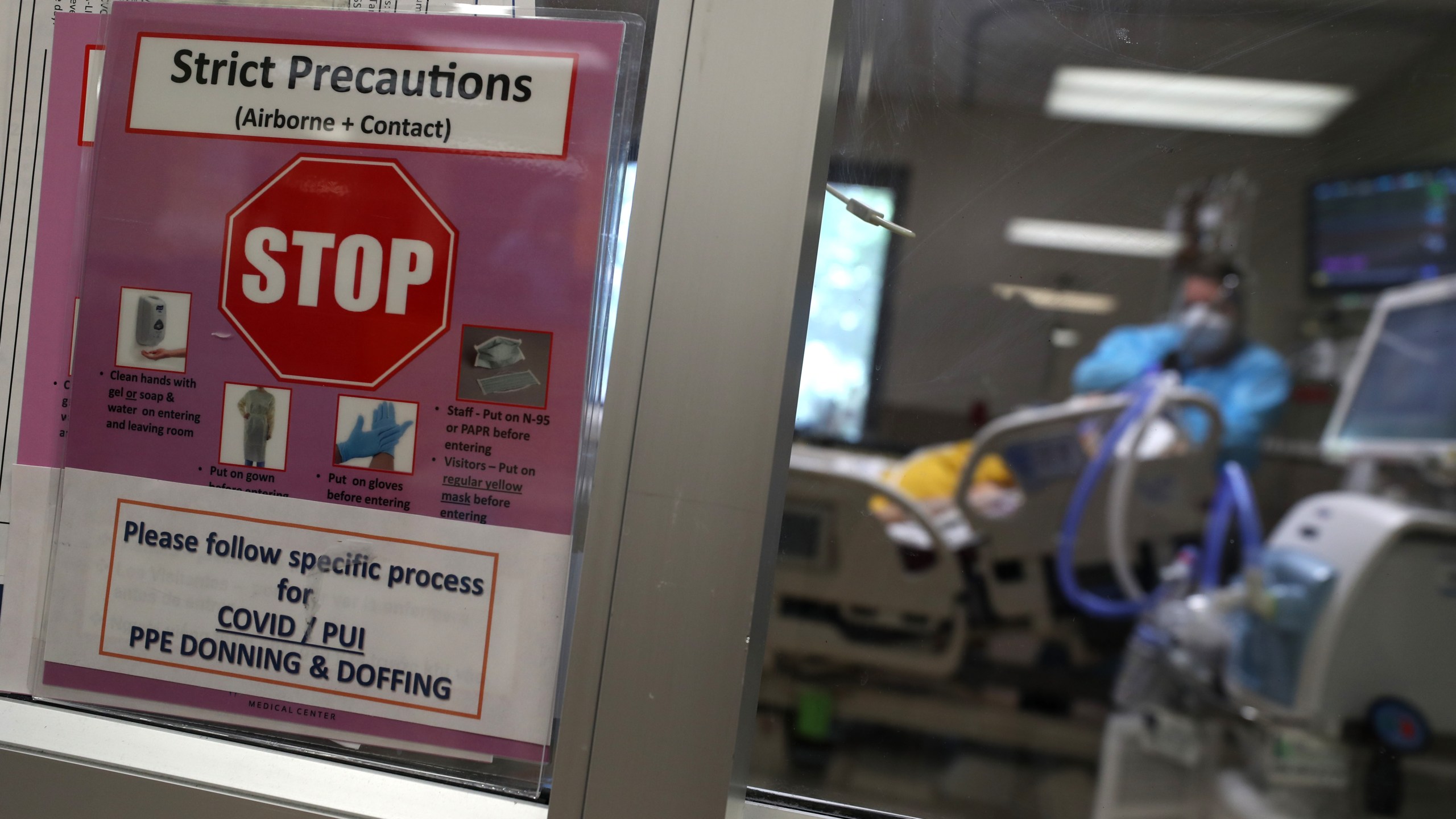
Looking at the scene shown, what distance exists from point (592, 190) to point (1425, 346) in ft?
7.13

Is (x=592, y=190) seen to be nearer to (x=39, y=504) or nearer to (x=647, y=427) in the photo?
(x=647, y=427)

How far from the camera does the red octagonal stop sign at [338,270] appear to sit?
0.32 meters

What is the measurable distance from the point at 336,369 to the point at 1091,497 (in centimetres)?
206

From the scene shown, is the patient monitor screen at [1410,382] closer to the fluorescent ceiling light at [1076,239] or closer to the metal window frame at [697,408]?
the fluorescent ceiling light at [1076,239]

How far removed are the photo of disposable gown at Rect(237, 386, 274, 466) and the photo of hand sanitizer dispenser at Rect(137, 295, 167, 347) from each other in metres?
0.05

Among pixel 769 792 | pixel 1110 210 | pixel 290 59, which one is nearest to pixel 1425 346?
pixel 1110 210

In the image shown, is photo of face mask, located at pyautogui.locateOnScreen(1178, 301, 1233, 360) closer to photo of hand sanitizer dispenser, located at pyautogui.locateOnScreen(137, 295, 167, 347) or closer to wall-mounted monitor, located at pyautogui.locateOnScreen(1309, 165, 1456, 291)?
wall-mounted monitor, located at pyautogui.locateOnScreen(1309, 165, 1456, 291)

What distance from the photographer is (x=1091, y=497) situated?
2.10 meters

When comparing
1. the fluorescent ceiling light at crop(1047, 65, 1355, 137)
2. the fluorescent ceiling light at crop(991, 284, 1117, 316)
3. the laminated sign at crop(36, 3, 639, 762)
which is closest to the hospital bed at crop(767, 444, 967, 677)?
the fluorescent ceiling light at crop(991, 284, 1117, 316)

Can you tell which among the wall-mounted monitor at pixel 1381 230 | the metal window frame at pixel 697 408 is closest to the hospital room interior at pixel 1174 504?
the wall-mounted monitor at pixel 1381 230

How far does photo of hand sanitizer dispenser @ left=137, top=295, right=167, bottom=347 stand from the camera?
1.13 feet

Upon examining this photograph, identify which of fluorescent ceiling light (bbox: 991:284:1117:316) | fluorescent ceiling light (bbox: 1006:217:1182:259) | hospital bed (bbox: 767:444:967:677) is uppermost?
fluorescent ceiling light (bbox: 1006:217:1182:259)

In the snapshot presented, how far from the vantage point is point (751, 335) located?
0.91 feet

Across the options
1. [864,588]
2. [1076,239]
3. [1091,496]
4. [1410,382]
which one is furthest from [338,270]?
[1076,239]
